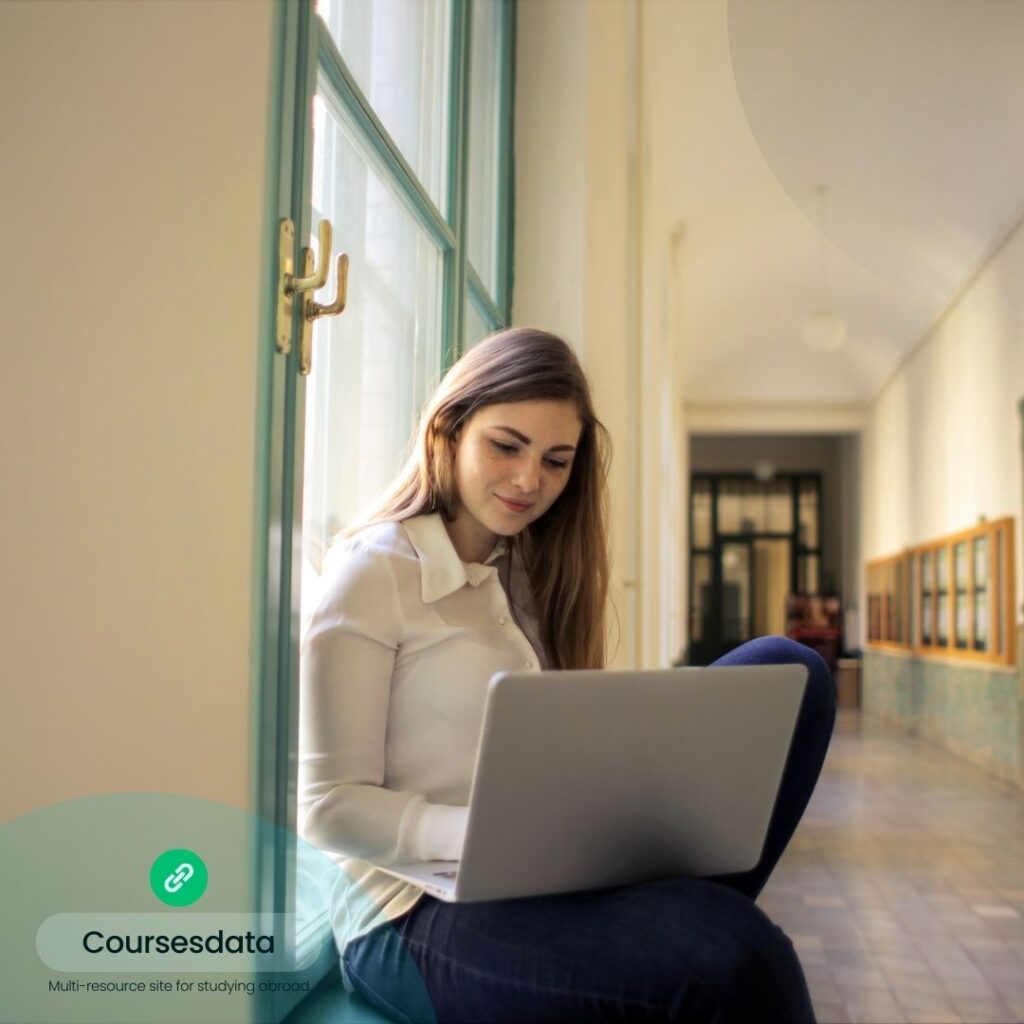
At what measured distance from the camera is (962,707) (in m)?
Answer: 9.70

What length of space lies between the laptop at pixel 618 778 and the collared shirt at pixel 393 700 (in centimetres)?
5

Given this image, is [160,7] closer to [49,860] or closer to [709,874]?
[49,860]

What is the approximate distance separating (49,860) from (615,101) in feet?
11.1

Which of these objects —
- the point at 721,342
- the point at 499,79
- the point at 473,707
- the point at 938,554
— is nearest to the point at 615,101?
the point at 499,79

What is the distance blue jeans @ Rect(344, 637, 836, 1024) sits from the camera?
970 millimetres

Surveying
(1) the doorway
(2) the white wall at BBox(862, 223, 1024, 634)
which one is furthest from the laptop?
(1) the doorway

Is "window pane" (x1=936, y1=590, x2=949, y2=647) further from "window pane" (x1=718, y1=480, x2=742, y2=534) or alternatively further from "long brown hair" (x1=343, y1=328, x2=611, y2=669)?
"long brown hair" (x1=343, y1=328, x2=611, y2=669)

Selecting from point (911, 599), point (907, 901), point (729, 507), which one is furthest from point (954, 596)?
point (729, 507)

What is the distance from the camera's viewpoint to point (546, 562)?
62.7 inches

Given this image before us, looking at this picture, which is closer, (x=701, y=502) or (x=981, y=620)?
(x=981, y=620)

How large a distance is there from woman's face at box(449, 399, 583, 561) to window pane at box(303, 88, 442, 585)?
202 mm

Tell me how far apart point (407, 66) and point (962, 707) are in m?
8.77

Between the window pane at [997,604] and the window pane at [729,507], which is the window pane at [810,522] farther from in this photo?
the window pane at [997,604]

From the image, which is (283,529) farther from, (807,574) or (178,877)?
(807,574)
